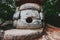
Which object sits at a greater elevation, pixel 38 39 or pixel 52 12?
pixel 52 12

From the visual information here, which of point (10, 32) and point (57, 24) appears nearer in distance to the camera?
point (10, 32)

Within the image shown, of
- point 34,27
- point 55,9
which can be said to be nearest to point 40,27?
point 34,27

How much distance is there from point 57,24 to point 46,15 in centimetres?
31

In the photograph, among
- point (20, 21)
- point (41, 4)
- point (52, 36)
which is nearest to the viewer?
point (52, 36)

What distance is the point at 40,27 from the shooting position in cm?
354

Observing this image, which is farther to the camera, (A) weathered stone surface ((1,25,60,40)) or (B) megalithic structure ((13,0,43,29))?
(B) megalithic structure ((13,0,43,29))

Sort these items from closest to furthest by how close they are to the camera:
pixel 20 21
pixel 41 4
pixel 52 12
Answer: pixel 20 21, pixel 52 12, pixel 41 4

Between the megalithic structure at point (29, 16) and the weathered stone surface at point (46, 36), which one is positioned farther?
the megalithic structure at point (29, 16)

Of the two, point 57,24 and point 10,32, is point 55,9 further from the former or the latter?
point 10,32

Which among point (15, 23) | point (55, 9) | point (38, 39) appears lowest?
point (38, 39)

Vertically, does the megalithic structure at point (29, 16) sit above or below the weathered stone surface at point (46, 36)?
above

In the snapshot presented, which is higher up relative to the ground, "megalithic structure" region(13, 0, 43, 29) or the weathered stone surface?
"megalithic structure" region(13, 0, 43, 29)

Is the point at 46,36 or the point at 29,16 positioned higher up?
the point at 29,16

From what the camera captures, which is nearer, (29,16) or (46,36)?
(46,36)
